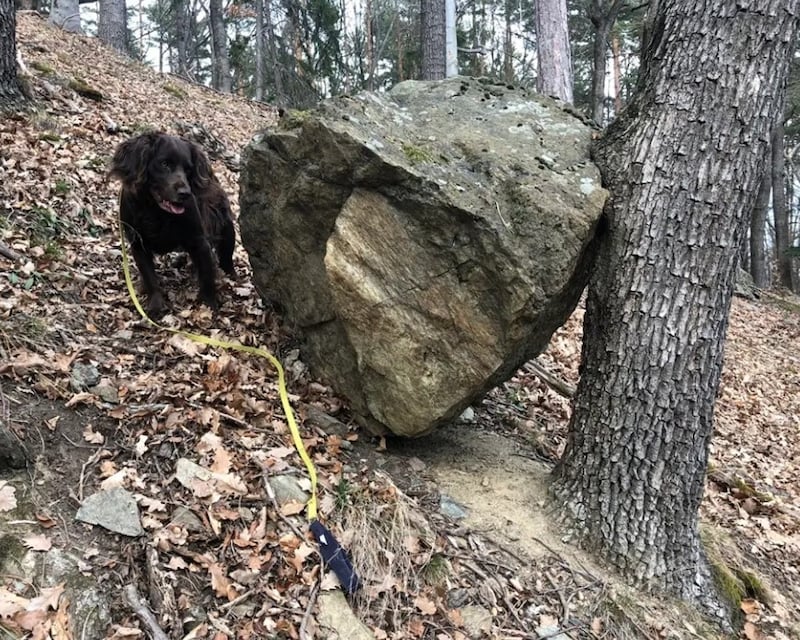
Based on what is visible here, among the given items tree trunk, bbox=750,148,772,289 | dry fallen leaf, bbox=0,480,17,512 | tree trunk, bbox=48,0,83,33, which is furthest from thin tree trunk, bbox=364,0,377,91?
dry fallen leaf, bbox=0,480,17,512

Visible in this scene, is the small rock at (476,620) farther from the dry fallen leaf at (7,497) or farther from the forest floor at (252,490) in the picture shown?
the dry fallen leaf at (7,497)

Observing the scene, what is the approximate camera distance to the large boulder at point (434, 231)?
3619 millimetres

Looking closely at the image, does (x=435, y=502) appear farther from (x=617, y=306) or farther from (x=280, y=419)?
(x=617, y=306)

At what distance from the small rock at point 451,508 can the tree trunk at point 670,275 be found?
2.36ft

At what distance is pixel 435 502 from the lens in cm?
394

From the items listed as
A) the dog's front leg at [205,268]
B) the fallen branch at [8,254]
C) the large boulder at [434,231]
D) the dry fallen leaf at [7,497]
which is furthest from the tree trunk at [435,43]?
the dry fallen leaf at [7,497]

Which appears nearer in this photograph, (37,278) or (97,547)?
(97,547)

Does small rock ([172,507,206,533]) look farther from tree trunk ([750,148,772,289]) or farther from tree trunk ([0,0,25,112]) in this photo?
tree trunk ([750,148,772,289])

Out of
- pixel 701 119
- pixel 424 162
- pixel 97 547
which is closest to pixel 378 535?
pixel 97 547

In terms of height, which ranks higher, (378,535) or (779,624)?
(378,535)

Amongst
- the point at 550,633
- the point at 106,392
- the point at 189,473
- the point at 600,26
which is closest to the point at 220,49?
the point at 600,26

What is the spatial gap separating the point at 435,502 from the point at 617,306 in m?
1.71

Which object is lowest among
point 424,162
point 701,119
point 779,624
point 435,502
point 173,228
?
point 779,624

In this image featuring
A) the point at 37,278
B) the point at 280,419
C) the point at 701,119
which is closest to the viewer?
the point at 701,119
